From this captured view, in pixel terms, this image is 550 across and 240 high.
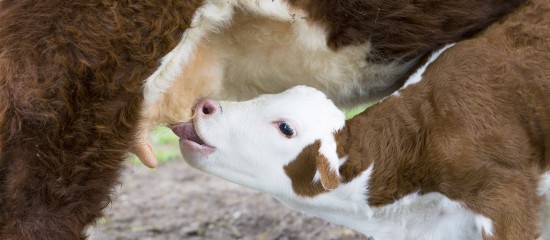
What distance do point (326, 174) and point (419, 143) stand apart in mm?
382

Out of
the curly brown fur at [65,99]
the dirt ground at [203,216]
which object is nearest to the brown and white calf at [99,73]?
the curly brown fur at [65,99]

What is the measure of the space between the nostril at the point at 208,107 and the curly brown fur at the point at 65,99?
0.44 m

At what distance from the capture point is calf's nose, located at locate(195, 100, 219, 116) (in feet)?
10.0

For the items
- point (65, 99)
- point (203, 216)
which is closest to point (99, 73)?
point (65, 99)

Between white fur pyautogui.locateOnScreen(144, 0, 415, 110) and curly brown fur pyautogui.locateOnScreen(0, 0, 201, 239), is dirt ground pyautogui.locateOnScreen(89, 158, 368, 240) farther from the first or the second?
curly brown fur pyautogui.locateOnScreen(0, 0, 201, 239)

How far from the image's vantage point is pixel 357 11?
9.90 ft

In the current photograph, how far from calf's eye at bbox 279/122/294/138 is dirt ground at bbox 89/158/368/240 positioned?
4.68 feet

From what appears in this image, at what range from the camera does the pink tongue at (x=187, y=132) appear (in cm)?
309

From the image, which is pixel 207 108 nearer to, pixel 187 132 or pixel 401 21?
pixel 187 132

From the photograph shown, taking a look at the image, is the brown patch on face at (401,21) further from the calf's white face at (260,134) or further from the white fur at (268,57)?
the calf's white face at (260,134)

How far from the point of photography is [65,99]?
2.53 meters

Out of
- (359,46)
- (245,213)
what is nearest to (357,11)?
(359,46)

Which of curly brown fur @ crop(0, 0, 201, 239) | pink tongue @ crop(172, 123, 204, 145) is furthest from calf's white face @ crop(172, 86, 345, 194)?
curly brown fur @ crop(0, 0, 201, 239)

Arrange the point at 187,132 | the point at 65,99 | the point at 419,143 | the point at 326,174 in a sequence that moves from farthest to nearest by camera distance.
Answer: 1. the point at 187,132
2. the point at 419,143
3. the point at 326,174
4. the point at 65,99
